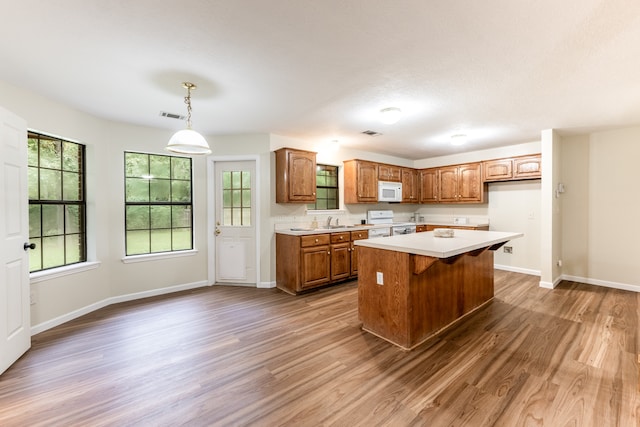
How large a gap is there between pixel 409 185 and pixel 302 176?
3.00 m

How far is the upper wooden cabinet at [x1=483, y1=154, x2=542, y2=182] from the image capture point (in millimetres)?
4823

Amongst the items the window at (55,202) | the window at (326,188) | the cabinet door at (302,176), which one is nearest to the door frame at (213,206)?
the cabinet door at (302,176)

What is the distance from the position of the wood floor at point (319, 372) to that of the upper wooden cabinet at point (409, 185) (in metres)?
3.32

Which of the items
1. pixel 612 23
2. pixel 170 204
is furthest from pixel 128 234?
pixel 612 23

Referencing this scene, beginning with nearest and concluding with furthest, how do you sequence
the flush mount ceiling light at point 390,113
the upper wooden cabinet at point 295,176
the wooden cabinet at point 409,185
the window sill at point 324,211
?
the flush mount ceiling light at point 390,113
the upper wooden cabinet at point 295,176
the window sill at point 324,211
the wooden cabinet at point 409,185

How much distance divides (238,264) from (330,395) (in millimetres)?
3036

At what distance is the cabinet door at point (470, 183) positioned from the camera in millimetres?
5508

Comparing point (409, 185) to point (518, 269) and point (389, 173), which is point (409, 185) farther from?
point (518, 269)

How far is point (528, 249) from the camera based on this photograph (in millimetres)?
5156

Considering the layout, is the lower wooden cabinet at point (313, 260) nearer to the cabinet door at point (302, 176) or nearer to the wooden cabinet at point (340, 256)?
the wooden cabinet at point (340, 256)

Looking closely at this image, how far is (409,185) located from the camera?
6367 mm

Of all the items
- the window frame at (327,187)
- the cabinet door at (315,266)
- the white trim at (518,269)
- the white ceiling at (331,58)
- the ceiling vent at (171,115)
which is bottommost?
the white trim at (518,269)

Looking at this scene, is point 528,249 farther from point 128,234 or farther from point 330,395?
point 128,234

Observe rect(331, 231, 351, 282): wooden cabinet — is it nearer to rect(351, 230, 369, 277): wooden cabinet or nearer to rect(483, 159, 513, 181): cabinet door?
rect(351, 230, 369, 277): wooden cabinet
